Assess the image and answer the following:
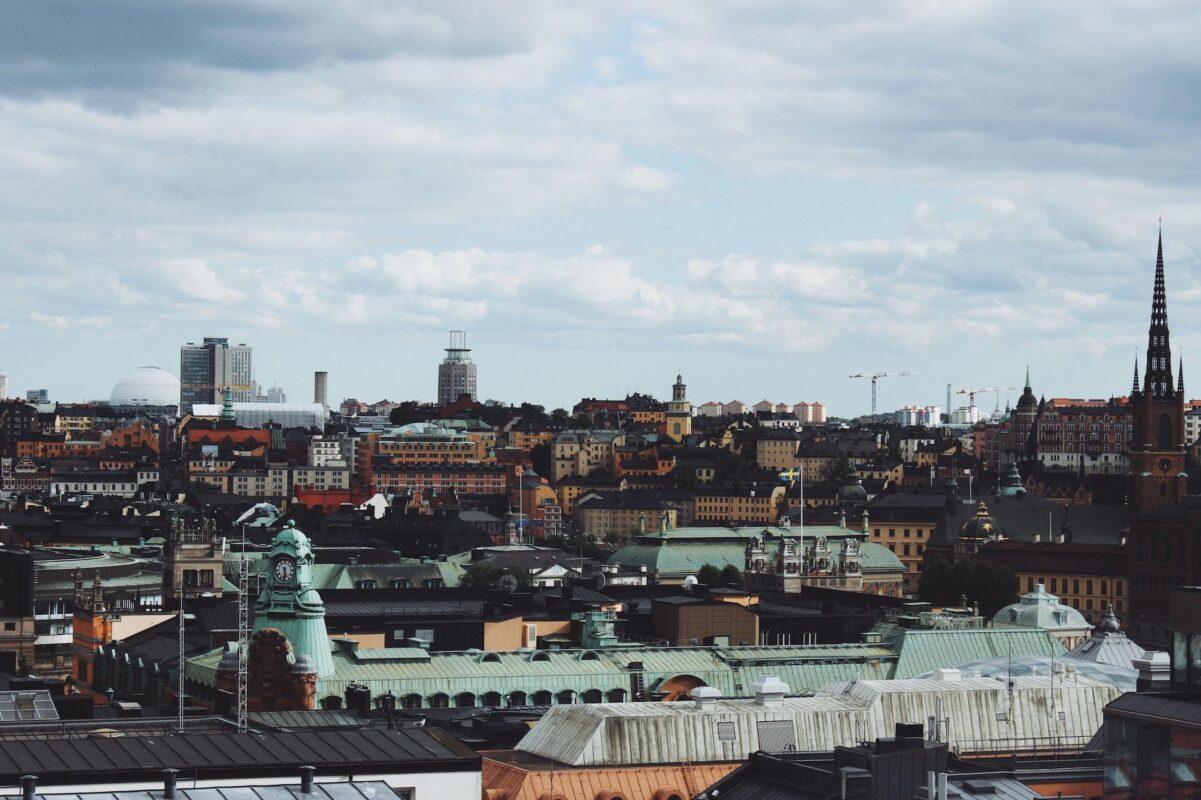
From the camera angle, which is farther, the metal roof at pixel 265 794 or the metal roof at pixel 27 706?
the metal roof at pixel 27 706

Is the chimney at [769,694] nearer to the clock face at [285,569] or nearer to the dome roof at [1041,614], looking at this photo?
the clock face at [285,569]

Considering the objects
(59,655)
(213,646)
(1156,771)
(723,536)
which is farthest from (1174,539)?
(1156,771)

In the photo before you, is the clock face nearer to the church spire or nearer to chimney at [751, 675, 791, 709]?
chimney at [751, 675, 791, 709]

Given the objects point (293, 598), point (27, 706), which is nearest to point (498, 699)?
point (293, 598)

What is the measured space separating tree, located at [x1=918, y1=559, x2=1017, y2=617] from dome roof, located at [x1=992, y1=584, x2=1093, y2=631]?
3644 centimetres

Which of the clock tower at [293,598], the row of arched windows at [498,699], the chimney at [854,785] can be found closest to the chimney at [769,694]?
the row of arched windows at [498,699]

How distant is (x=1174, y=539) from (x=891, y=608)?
161ft

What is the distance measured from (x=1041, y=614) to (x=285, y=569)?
1888 inches

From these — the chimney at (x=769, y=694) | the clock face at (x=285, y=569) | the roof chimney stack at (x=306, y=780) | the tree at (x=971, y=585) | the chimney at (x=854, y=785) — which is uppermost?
the clock face at (x=285, y=569)

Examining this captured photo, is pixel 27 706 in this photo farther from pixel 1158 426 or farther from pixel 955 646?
pixel 1158 426

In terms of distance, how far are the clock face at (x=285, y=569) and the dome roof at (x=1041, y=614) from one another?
1722 inches

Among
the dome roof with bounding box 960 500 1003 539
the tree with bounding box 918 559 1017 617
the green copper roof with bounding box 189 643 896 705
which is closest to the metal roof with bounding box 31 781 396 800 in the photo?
the green copper roof with bounding box 189 643 896 705

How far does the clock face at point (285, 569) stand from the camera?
67.6m

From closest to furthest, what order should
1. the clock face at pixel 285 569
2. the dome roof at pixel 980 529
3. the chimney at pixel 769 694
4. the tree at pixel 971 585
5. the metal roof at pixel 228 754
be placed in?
1. the metal roof at pixel 228 754
2. the chimney at pixel 769 694
3. the clock face at pixel 285 569
4. the tree at pixel 971 585
5. the dome roof at pixel 980 529
